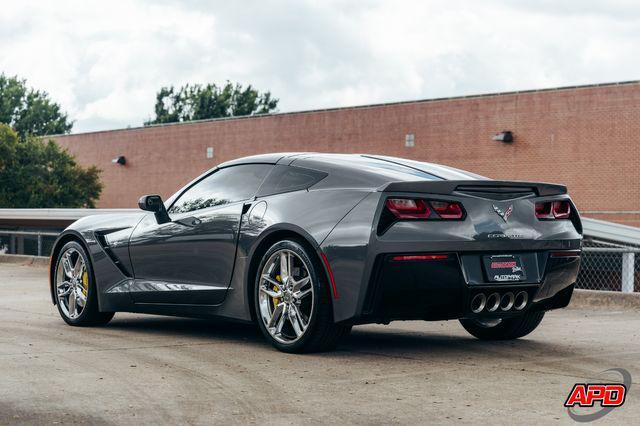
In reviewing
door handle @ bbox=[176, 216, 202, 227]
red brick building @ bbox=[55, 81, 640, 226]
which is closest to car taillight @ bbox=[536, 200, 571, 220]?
door handle @ bbox=[176, 216, 202, 227]

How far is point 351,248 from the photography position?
666 cm

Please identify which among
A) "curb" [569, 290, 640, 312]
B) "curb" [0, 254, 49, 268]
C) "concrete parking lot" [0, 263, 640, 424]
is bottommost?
"curb" [0, 254, 49, 268]

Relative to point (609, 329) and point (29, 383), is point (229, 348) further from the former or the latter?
point (609, 329)

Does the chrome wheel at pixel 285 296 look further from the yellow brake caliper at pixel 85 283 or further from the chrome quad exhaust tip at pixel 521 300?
the yellow brake caliper at pixel 85 283

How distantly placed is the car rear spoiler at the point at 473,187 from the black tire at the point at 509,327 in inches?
44.0

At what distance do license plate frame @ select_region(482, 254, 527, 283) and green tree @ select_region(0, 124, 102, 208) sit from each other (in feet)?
131

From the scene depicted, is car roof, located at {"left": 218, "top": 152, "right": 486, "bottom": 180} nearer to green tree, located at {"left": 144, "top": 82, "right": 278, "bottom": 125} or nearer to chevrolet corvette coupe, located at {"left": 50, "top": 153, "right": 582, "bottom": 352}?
chevrolet corvette coupe, located at {"left": 50, "top": 153, "right": 582, "bottom": 352}

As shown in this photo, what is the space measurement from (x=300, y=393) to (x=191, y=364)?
1.30m

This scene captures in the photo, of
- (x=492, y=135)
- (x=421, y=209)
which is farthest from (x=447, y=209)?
(x=492, y=135)

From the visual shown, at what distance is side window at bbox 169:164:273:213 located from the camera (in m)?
7.90

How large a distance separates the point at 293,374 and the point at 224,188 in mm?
2286

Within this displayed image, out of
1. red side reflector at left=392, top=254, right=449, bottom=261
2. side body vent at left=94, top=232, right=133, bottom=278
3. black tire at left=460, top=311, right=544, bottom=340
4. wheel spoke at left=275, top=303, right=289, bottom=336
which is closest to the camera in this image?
red side reflector at left=392, top=254, right=449, bottom=261

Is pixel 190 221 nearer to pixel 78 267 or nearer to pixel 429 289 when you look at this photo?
pixel 78 267

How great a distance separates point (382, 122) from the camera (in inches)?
1673
